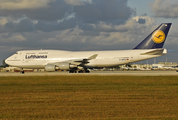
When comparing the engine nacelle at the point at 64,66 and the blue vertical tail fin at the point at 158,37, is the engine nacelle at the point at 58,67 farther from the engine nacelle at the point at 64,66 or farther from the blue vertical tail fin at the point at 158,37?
the blue vertical tail fin at the point at 158,37

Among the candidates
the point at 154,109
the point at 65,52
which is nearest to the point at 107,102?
the point at 154,109

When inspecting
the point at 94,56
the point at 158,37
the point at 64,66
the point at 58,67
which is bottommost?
the point at 58,67

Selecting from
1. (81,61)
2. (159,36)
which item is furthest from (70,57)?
(159,36)

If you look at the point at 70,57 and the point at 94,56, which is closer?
the point at 94,56

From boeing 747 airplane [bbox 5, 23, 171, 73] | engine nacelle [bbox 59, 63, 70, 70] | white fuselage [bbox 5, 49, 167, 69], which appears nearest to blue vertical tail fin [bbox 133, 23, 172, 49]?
boeing 747 airplane [bbox 5, 23, 171, 73]

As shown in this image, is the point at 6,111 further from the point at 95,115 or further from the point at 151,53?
the point at 151,53

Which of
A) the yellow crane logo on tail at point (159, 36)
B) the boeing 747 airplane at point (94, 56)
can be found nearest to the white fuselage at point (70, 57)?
the boeing 747 airplane at point (94, 56)

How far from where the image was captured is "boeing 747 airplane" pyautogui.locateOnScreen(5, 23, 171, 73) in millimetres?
36469

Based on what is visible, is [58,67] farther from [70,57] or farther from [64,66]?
[70,57]

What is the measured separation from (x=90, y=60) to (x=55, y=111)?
95.3 ft

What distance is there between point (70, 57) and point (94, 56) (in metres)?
4.11

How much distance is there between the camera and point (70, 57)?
37.6 metres

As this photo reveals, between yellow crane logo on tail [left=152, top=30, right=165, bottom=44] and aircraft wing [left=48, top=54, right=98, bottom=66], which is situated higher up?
yellow crane logo on tail [left=152, top=30, right=165, bottom=44]

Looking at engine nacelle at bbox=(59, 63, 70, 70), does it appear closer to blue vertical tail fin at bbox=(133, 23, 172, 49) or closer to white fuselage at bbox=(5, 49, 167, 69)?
white fuselage at bbox=(5, 49, 167, 69)
